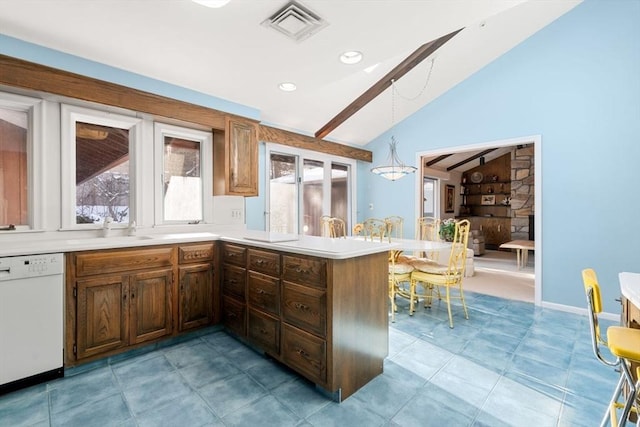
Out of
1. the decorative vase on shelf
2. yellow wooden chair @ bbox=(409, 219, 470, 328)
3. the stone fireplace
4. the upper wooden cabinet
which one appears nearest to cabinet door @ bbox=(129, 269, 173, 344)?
the upper wooden cabinet

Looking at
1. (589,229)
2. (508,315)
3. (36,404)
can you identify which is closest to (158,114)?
(36,404)

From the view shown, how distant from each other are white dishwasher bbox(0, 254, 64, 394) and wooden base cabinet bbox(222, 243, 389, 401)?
131 centimetres

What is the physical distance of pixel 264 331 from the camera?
2.26m

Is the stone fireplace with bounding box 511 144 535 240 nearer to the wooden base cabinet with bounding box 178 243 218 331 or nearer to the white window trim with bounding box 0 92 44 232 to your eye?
the wooden base cabinet with bounding box 178 243 218 331

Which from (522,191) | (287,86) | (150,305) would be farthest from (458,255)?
(522,191)

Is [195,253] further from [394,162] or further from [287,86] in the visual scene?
[394,162]

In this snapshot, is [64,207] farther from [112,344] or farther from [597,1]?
[597,1]

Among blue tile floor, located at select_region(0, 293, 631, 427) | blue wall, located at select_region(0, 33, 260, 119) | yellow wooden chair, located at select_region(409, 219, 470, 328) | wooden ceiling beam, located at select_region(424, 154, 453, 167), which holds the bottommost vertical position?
blue tile floor, located at select_region(0, 293, 631, 427)

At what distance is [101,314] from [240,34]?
7.54 feet

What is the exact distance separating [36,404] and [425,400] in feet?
7.75

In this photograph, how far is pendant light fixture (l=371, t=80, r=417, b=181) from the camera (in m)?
3.88

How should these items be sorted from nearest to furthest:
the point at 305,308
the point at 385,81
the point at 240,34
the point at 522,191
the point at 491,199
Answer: the point at 305,308 → the point at 240,34 → the point at 385,81 → the point at 522,191 → the point at 491,199

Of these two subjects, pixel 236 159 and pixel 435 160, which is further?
pixel 435 160

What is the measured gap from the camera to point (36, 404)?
5.82 ft
